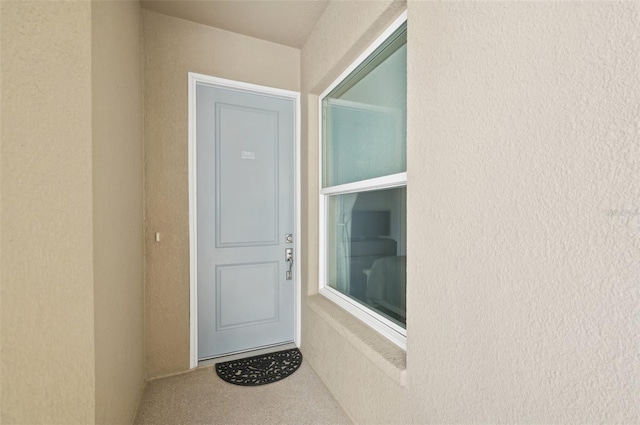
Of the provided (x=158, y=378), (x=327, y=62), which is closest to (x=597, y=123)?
(x=327, y=62)

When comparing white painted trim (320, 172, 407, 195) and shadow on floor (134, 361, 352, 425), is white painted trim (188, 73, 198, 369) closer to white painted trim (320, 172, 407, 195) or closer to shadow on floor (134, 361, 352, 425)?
shadow on floor (134, 361, 352, 425)

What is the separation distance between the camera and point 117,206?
1358mm

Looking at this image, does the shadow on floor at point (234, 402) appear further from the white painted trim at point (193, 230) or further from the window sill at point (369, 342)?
the window sill at point (369, 342)

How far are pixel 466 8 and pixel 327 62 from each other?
1188 millimetres

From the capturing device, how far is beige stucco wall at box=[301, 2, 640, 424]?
23.3 inches

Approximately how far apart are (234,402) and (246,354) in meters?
0.55

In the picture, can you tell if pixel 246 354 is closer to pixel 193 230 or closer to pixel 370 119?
pixel 193 230

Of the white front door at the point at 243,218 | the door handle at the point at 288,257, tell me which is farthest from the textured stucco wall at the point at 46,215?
the door handle at the point at 288,257

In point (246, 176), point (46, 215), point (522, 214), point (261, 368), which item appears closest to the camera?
point (522, 214)

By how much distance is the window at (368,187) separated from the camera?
1435mm

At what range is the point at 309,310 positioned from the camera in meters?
2.27

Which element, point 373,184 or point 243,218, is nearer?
point 373,184

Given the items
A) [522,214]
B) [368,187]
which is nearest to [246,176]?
[368,187]

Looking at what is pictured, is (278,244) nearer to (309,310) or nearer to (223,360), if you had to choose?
(309,310)
